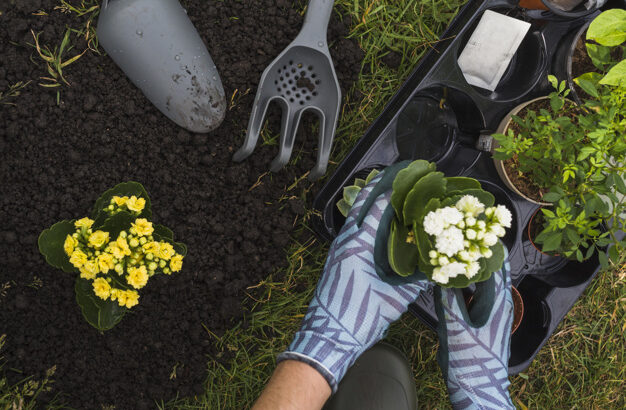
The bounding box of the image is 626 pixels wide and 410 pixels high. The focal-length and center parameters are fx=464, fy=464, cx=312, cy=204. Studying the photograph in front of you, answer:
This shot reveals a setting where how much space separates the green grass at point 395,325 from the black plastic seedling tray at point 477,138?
92mm

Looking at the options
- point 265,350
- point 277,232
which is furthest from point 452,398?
point 277,232

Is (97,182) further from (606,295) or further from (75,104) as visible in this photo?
(606,295)

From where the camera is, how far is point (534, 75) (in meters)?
1.14

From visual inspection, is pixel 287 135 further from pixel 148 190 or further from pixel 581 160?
pixel 581 160

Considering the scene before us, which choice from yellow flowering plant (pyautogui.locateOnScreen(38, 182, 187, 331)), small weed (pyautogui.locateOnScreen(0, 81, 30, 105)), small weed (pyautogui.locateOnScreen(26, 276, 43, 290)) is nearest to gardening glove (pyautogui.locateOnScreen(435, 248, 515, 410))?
yellow flowering plant (pyautogui.locateOnScreen(38, 182, 187, 331))

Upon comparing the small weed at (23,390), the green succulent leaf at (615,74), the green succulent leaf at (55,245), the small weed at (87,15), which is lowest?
the small weed at (23,390)

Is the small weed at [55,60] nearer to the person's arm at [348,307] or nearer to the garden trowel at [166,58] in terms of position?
the garden trowel at [166,58]

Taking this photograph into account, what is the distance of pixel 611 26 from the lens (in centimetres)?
74

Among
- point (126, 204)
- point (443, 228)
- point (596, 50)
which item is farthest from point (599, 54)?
point (126, 204)

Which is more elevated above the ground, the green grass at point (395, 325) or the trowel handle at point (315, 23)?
the trowel handle at point (315, 23)

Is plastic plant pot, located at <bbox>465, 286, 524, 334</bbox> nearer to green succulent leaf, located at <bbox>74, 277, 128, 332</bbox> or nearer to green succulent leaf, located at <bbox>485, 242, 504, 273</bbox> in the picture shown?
green succulent leaf, located at <bbox>485, 242, 504, 273</bbox>

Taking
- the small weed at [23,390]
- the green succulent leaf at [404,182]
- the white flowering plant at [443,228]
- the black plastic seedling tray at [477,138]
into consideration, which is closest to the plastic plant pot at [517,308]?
the black plastic seedling tray at [477,138]

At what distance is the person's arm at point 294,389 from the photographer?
3.12ft

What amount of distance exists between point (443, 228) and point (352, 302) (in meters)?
0.36
